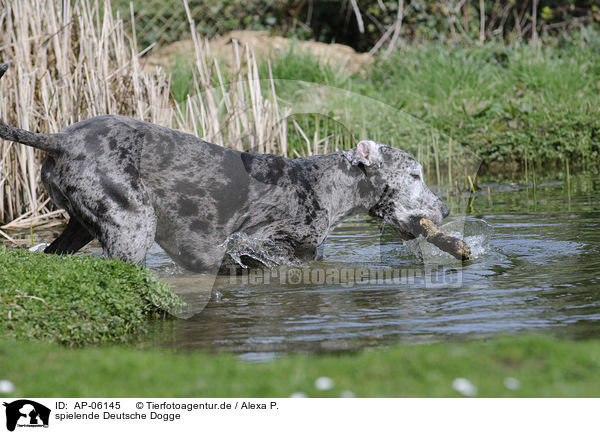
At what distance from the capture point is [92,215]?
18.9 feet

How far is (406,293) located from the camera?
19.1ft

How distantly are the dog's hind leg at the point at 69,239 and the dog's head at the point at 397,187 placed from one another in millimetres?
2413

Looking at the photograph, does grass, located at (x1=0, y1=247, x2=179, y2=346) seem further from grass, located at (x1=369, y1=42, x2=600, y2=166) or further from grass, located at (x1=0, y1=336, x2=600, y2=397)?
grass, located at (x1=369, y1=42, x2=600, y2=166)

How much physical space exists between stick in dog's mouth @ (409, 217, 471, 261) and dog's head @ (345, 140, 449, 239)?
12 centimetres

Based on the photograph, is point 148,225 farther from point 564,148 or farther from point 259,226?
point 564,148

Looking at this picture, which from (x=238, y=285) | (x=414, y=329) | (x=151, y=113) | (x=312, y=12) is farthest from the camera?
(x=312, y=12)

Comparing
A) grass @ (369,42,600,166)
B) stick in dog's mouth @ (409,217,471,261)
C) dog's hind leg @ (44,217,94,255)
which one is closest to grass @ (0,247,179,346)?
dog's hind leg @ (44,217,94,255)

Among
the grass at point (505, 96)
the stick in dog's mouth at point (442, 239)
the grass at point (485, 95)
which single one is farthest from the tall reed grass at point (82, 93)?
the grass at point (505, 96)

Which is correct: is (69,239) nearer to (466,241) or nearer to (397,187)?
(397,187)

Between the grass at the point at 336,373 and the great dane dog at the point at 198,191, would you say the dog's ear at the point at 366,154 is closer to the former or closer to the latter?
the great dane dog at the point at 198,191

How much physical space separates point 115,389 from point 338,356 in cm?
126
